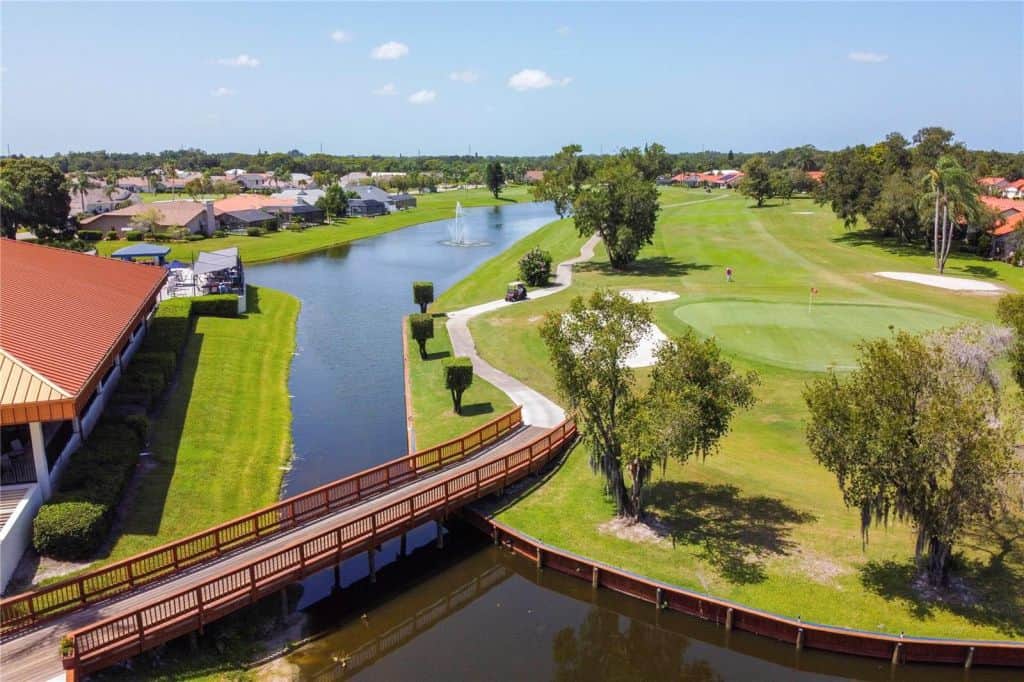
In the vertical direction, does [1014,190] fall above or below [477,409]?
above

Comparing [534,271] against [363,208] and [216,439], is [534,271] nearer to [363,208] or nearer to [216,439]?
[216,439]

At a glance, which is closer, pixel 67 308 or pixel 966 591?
pixel 966 591

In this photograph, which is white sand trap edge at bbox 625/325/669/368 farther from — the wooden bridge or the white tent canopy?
the white tent canopy

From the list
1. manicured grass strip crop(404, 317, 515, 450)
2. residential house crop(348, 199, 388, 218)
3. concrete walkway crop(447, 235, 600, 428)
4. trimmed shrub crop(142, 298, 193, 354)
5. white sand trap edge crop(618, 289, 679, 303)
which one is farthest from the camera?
residential house crop(348, 199, 388, 218)

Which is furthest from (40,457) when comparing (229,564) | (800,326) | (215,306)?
(800,326)

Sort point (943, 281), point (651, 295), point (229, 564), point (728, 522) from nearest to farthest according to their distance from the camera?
point (229, 564) → point (728, 522) → point (651, 295) → point (943, 281)

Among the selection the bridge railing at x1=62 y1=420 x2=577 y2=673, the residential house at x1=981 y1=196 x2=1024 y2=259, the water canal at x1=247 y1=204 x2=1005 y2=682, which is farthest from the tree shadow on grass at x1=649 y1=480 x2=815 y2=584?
the residential house at x1=981 y1=196 x2=1024 y2=259
